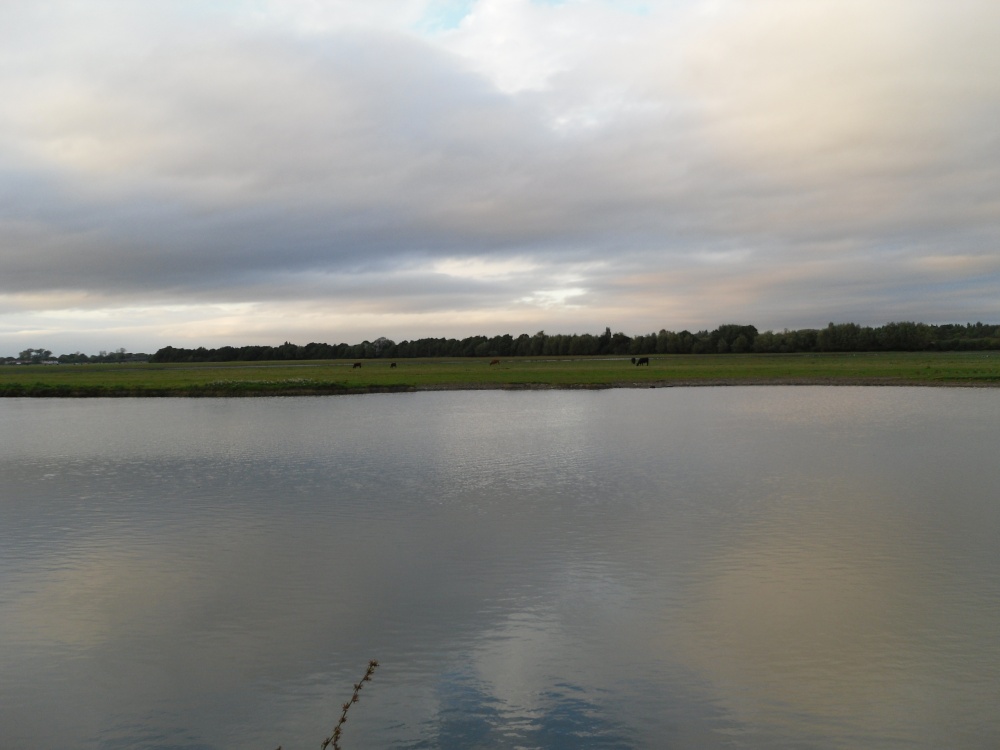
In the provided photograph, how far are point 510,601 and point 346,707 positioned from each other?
391cm

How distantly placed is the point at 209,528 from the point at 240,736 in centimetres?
945

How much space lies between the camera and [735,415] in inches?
1537

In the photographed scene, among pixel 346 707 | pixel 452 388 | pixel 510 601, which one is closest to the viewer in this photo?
pixel 346 707

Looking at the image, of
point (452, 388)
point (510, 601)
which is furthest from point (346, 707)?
point (452, 388)

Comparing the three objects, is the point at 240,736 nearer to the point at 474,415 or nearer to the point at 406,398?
the point at 474,415

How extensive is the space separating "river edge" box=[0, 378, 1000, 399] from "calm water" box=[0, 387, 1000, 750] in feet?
118

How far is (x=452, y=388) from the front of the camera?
66312mm

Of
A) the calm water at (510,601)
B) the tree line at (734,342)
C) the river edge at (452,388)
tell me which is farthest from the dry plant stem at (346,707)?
the tree line at (734,342)

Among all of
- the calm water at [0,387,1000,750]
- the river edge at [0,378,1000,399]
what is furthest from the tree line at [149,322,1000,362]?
the calm water at [0,387,1000,750]

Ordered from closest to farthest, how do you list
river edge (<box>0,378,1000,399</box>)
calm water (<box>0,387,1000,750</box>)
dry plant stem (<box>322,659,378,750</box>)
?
1. dry plant stem (<box>322,659,378,750</box>)
2. calm water (<box>0,387,1000,750</box>)
3. river edge (<box>0,378,1000,399</box>)

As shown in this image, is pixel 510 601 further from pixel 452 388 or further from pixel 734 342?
pixel 734 342

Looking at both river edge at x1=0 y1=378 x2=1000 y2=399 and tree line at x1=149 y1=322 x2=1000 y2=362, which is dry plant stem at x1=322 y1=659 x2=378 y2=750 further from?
tree line at x1=149 y1=322 x2=1000 y2=362

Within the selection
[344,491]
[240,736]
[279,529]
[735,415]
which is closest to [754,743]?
[240,736]

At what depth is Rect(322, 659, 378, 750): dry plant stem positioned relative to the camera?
7532 mm
